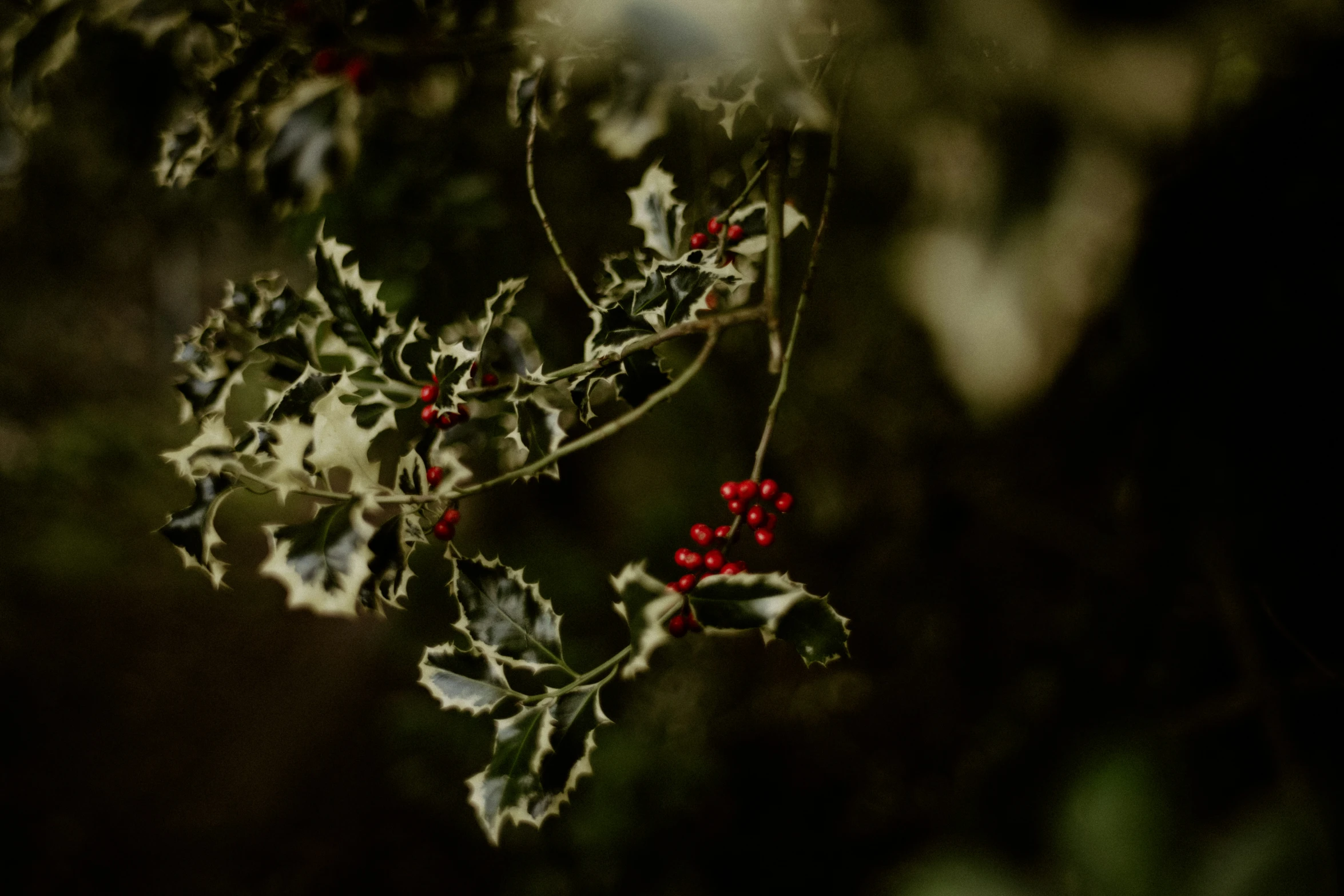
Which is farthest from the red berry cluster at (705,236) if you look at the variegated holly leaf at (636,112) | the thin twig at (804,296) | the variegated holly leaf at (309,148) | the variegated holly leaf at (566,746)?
the variegated holly leaf at (566,746)

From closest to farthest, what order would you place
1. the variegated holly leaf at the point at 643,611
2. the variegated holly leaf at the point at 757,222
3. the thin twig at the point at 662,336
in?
the variegated holly leaf at the point at 643,611
the thin twig at the point at 662,336
the variegated holly leaf at the point at 757,222

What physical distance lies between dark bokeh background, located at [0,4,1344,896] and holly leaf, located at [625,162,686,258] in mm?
146

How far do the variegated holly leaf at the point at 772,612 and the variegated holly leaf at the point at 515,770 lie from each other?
0.60 feet

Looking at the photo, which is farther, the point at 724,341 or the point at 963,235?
the point at 724,341

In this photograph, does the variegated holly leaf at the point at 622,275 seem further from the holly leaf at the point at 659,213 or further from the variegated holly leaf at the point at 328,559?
the variegated holly leaf at the point at 328,559

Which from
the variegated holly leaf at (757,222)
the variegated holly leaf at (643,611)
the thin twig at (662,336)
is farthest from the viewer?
the variegated holly leaf at (757,222)

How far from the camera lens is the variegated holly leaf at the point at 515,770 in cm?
61

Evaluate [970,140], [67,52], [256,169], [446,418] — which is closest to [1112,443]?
[970,140]

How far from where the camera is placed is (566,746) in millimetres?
627

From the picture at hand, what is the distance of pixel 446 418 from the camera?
63 cm

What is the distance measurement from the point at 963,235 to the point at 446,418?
0.44 m

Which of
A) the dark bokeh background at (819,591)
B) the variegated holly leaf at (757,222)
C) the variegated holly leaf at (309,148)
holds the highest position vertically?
the variegated holly leaf at (309,148)

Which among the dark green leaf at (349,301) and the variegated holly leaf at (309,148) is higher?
the variegated holly leaf at (309,148)

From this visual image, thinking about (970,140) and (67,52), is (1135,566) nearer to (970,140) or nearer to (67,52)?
(970,140)
